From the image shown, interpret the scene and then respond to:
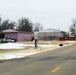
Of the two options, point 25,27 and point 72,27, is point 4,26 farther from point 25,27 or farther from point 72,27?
point 72,27

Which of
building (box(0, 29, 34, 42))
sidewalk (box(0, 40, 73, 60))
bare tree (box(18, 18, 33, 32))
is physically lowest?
sidewalk (box(0, 40, 73, 60))

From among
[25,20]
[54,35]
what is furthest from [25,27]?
[54,35]

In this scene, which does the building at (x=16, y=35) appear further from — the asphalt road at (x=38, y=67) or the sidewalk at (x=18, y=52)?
the asphalt road at (x=38, y=67)

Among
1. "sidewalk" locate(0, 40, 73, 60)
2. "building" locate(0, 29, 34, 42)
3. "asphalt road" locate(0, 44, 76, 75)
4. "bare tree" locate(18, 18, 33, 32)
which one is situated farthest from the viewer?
"bare tree" locate(18, 18, 33, 32)

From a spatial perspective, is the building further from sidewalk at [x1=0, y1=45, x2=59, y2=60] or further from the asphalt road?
the asphalt road

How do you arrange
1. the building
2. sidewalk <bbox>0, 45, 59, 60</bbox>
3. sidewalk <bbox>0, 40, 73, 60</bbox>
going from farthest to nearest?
the building → sidewalk <bbox>0, 40, 73, 60</bbox> → sidewalk <bbox>0, 45, 59, 60</bbox>

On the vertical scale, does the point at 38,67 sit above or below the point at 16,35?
below

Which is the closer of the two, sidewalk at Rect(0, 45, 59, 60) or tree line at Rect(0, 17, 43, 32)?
sidewalk at Rect(0, 45, 59, 60)

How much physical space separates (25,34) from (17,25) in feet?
202

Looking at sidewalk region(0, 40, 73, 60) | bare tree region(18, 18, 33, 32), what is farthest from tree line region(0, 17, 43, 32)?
sidewalk region(0, 40, 73, 60)

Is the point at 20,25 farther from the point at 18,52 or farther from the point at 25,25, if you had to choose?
the point at 18,52

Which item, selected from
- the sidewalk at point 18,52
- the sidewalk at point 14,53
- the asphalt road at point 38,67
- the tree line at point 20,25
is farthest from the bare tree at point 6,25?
the asphalt road at point 38,67

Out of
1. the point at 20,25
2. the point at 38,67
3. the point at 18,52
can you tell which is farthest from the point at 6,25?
the point at 38,67

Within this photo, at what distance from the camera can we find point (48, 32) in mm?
113625
